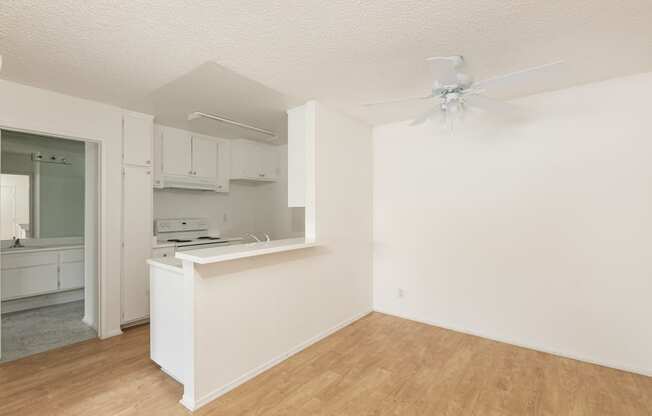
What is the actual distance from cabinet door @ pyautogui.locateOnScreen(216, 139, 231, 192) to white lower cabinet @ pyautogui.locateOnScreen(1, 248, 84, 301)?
2.36 metres

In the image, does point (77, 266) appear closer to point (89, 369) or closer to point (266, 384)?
point (89, 369)

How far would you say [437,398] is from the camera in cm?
216

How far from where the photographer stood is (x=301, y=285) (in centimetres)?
294

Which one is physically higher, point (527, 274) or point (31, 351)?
point (527, 274)

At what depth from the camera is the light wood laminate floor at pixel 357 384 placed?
204cm

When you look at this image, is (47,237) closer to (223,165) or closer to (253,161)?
(223,165)

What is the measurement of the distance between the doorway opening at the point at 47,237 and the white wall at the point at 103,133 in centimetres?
19

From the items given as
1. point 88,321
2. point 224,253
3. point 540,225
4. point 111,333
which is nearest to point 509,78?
point 540,225

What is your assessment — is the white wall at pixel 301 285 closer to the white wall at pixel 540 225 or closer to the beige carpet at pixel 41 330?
the white wall at pixel 540 225

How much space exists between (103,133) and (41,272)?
253cm

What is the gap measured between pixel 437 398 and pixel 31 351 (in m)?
3.67

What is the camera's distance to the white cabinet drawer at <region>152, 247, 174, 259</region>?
3.61 metres

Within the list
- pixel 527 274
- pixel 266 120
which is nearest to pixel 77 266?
pixel 266 120

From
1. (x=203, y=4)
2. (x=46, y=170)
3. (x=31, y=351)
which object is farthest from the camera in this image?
(x=46, y=170)
